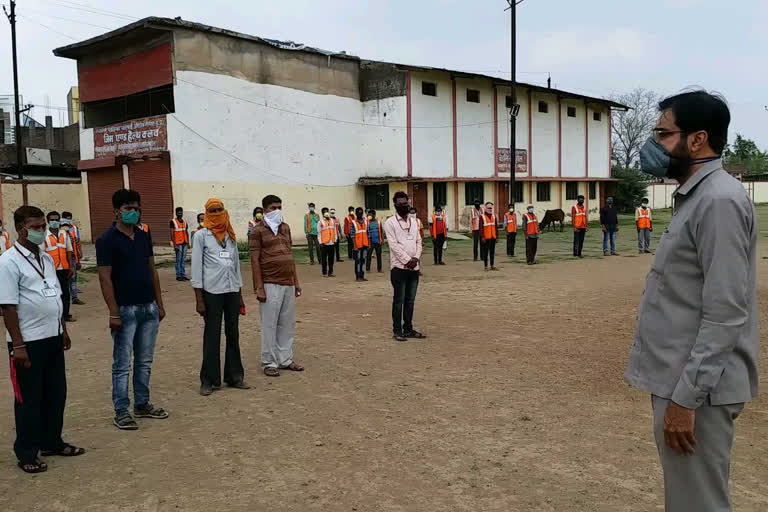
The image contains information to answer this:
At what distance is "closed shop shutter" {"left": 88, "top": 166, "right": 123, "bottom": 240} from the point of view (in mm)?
24500

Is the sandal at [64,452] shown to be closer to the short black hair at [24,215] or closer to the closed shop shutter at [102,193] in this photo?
the short black hair at [24,215]

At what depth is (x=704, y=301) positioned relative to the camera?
218cm

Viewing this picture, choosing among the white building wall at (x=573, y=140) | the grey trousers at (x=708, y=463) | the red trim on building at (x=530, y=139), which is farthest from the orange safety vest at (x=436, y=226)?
the white building wall at (x=573, y=140)

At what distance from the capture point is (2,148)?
3231 centimetres

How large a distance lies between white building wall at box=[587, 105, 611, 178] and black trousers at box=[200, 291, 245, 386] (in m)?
34.5

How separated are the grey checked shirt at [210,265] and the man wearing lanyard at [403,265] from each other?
8.40 ft

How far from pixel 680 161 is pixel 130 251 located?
427 centimetres

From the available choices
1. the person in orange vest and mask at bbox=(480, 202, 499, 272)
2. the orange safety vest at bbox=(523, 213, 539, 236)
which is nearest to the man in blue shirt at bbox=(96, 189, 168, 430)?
the person in orange vest and mask at bbox=(480, 202, 499, 272)

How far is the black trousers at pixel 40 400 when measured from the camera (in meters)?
4.40

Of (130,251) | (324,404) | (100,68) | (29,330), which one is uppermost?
(100,68)

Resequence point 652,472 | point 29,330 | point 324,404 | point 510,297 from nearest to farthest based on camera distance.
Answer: point 652,472, point 29,330, point 324,404, point 510,297

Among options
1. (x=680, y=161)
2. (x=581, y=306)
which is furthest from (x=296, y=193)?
(x=680, y=161)

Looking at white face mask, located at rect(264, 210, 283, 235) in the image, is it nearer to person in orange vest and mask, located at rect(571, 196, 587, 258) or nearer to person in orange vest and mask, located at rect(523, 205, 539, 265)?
person in orange vest and mask, located at rect(523, 205, 539, 265)

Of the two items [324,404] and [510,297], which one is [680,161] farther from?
[510,297]
